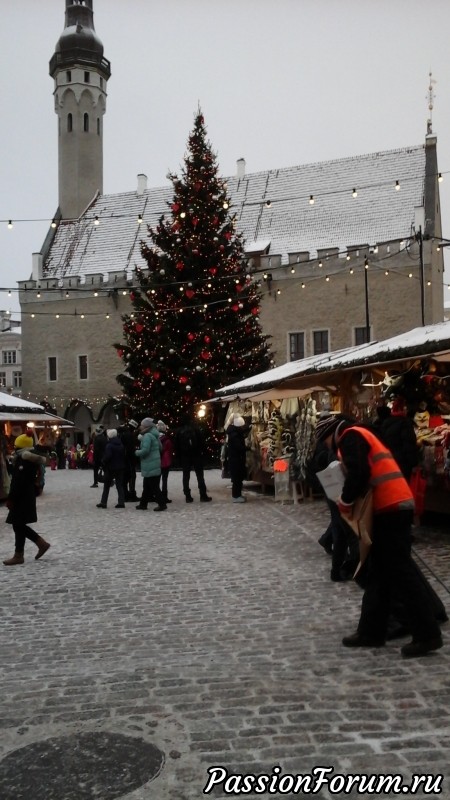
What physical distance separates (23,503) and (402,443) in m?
4.63

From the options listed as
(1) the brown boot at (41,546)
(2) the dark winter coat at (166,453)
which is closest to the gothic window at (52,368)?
(2) the dark winter coat at (166,453)

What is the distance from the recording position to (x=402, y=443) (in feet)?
26.2

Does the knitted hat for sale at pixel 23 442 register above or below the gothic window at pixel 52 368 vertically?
below

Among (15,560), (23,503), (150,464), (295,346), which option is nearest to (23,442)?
(23,503)

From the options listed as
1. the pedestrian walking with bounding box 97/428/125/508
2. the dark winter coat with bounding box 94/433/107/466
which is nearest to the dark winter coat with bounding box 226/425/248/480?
the pedestrian walking with bounding box 97/428/125/508

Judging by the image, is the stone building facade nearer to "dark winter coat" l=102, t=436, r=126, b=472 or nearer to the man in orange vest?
"dark winter coat" l=102, t=436, r=126, b=472

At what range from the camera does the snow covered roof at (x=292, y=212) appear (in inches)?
1521

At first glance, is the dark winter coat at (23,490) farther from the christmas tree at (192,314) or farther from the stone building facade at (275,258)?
the stone building facade at (275,258)

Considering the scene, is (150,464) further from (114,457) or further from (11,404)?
(11,404)

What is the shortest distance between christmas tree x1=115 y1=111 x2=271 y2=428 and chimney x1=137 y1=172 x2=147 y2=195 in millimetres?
19930

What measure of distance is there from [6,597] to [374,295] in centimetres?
3106

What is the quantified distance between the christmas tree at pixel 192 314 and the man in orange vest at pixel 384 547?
2053 cm

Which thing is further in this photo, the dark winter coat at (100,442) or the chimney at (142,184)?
the chimney at (142,184)

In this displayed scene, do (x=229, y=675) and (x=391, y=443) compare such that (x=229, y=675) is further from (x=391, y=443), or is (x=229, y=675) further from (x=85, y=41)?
(x=85, y=41)
